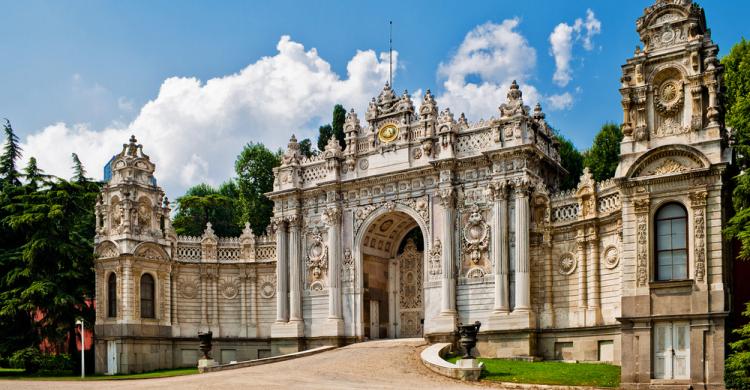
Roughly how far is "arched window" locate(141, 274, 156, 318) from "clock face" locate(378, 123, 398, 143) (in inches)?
504

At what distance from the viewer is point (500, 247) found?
3434cm

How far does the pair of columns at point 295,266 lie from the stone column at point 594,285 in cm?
1198

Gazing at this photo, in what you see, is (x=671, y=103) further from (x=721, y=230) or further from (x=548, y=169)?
(x=548, y=169)

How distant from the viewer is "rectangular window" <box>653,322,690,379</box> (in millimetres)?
23938

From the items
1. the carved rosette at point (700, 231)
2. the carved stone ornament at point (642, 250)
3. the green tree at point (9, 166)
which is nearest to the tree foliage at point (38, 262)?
the green tree at point (9, 166)

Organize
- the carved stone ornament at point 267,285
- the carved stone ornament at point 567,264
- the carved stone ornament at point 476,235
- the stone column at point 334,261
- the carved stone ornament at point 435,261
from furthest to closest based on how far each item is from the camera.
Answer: the carved stone ornament at point 267,285
the stone column at point 334,261
the carved stone ornament at point 435,261
the carved stone ornament at point 476,235
the carved stone ornament at point 567,264

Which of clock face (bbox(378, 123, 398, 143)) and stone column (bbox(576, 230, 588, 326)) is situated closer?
stone column (bbox(576, 230, 588, 326))

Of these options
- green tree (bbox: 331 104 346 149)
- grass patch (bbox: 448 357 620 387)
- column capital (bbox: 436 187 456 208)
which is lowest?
grass patch (bbox: 448 357 620 387)

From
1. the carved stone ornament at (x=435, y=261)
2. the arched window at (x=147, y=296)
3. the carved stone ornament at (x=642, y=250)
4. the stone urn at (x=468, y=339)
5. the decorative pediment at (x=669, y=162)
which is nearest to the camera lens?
the decorative pediment at (x=669, y=162)

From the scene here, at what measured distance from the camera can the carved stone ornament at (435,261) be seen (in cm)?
3625

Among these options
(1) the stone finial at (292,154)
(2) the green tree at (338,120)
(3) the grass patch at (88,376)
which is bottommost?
(3) the grass patch at (88,376)

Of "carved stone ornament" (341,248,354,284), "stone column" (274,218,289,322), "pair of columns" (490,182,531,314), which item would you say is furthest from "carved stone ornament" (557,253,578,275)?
"stone column" (274,218,289,322)

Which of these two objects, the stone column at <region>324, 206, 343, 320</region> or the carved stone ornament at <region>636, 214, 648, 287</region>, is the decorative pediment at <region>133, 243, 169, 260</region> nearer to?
the stone column at <region>324, 206, 343, 320</region>

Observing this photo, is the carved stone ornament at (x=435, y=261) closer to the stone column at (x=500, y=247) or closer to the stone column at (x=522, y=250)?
the stone column at (x=500, y=247)
